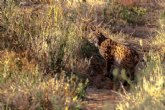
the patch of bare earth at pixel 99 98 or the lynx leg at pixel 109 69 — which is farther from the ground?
the lynx leg at pixel 109 69

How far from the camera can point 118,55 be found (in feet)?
21.8

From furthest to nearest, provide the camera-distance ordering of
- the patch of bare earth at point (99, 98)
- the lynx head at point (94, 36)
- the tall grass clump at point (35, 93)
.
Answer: the lynx head at point (94, 36)
the patch of bare earth at point (99, 98)
the tall grass clump at point (35, 93)

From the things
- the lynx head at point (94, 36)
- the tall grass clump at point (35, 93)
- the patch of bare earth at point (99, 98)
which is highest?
the lynx head at point (94, 36)

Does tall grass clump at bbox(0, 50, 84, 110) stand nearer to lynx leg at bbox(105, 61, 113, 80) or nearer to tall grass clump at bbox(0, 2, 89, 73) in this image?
tall grass clump at bbox(0, 2, 89, 73)

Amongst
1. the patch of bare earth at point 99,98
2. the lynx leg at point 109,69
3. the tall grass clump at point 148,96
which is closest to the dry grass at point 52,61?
the tall grass clump at point 148,96

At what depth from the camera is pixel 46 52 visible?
671cm

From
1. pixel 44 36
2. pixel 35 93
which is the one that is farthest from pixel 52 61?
pixel 35 93

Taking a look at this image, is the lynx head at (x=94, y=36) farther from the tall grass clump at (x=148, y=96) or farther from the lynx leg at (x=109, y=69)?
the tall grass clump at (x=148, y=96)

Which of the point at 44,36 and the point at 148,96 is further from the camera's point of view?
the point at 44,36

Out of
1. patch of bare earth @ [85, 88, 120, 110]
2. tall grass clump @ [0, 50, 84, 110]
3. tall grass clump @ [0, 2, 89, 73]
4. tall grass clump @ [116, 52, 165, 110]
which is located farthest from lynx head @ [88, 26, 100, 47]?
tall grass clump @ [116, 52, 165, 110]

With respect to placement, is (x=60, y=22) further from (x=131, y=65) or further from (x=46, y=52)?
(x=131, y=65)

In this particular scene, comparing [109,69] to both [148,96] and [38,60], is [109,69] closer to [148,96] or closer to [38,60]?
[38,60]

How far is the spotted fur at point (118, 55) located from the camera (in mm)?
6551

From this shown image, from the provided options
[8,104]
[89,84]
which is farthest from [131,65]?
[8,104]
